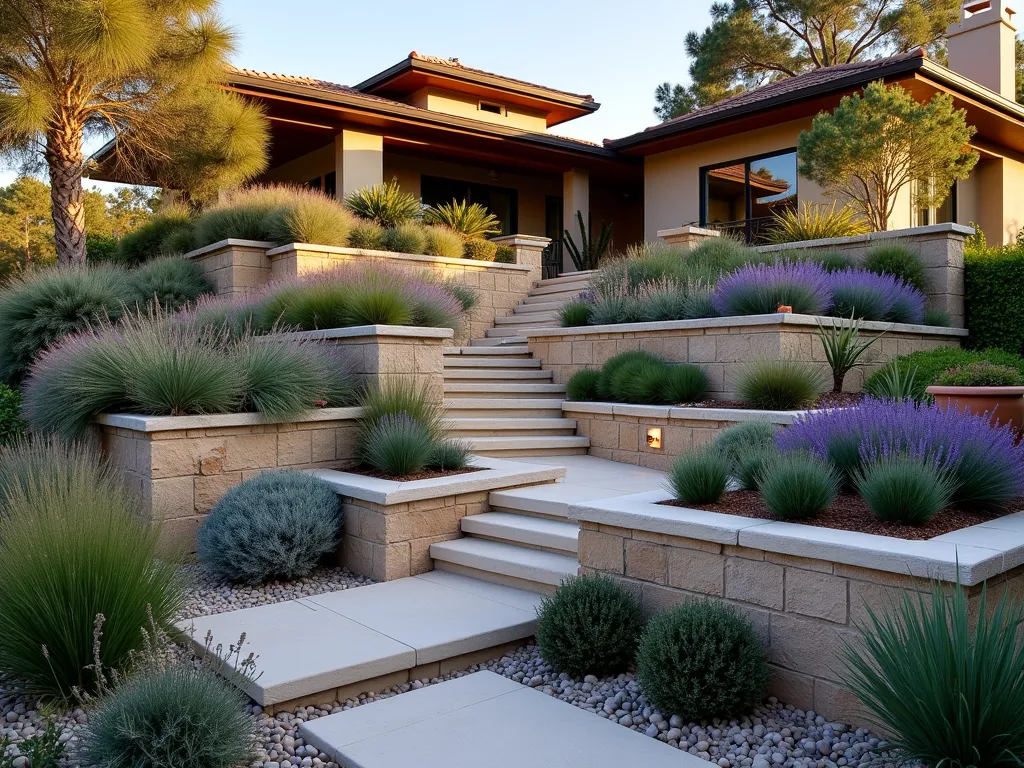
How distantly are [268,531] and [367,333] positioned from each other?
212 centimetres

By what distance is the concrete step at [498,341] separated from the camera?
10522 mm

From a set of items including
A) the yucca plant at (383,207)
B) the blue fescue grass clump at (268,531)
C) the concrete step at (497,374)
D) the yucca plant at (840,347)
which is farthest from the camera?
the yucca plant at (383,207)

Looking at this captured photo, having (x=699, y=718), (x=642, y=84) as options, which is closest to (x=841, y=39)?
(x=642, y=84)

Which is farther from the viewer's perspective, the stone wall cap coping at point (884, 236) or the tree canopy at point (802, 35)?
the tree canopy at point (802, 35)

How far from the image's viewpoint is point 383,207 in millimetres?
12406

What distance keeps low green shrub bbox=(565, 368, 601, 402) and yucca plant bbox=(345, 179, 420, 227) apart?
497 centimetres

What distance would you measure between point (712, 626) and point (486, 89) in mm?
16338

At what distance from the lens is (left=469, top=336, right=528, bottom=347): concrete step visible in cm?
1052

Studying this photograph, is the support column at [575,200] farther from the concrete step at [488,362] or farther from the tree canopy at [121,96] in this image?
the concrete step at [488,362]

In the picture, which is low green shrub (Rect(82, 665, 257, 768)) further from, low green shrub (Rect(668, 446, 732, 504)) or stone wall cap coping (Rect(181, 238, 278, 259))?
stone wall cap coping (Rect(181, 238, 278, 259))

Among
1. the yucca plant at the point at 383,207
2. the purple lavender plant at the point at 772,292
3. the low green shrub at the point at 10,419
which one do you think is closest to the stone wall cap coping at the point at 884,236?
the purple lavender plant at the point at 772,292

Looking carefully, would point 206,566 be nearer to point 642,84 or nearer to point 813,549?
point 813,549

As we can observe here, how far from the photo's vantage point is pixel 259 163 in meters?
12.3

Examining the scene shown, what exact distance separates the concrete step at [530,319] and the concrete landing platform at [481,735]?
7.47 m
